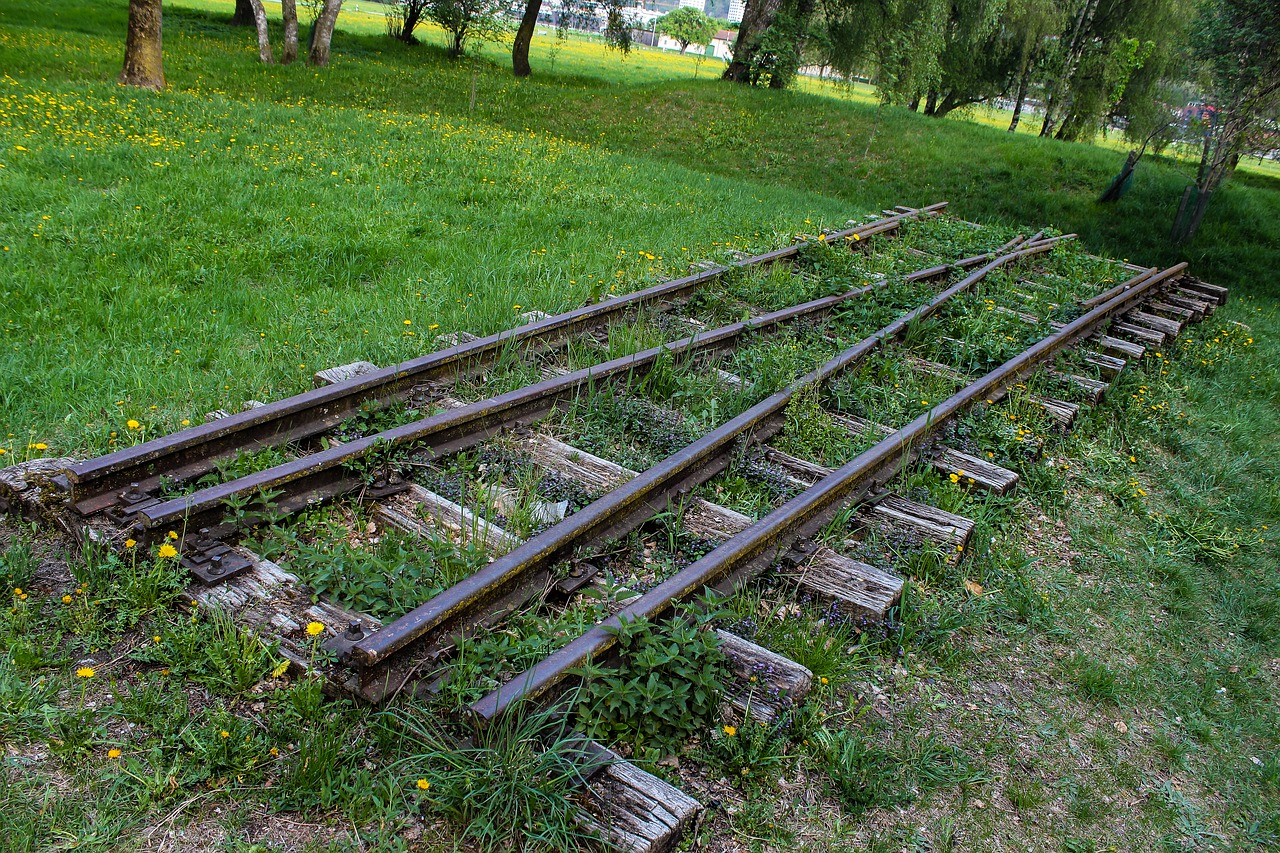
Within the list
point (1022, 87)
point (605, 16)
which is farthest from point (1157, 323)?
point (1022, 87)

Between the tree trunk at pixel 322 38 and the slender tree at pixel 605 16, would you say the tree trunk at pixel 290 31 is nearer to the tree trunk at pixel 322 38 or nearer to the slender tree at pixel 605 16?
the tree trunk at pixel 322 38

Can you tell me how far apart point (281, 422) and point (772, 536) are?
8.04ft

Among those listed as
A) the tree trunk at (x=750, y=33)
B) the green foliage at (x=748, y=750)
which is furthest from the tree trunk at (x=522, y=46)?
the green foliage at (x=748, y=750)

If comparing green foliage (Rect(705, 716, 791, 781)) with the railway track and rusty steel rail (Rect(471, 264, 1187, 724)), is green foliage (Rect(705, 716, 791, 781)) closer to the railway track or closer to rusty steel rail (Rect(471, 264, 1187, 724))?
the railway track

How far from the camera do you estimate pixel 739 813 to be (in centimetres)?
270

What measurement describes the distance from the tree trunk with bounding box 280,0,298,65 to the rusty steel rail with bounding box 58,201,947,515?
1956cm

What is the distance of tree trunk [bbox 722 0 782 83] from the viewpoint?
77.0ft

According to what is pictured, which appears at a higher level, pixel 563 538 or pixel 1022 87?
pixel 1022 87

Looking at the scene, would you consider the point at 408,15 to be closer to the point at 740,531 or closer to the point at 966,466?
the point at 966,466

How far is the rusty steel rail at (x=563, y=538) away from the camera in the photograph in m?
2.80

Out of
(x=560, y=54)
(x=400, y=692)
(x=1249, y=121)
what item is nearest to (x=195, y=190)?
(x=400, y=692)

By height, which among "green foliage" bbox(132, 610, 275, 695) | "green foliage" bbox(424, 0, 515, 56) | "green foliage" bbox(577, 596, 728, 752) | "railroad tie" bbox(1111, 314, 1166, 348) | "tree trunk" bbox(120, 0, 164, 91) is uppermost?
"green foliage" bbox(424, 0, 515, 56)

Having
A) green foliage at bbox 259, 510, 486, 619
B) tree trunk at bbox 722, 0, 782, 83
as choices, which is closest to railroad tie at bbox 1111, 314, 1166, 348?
green foliage at bbox 259, 510, 486, 619

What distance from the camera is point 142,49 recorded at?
14.8 metres
